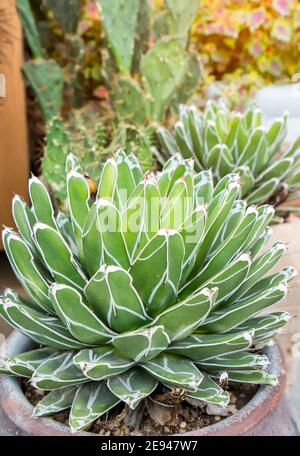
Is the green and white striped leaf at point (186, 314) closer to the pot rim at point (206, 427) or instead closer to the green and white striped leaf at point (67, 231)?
the pot rim at point (206, 427)

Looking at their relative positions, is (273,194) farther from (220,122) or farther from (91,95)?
(91,95)

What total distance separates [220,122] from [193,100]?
123 centimetres

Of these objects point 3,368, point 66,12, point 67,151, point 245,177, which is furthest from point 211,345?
point 66,12

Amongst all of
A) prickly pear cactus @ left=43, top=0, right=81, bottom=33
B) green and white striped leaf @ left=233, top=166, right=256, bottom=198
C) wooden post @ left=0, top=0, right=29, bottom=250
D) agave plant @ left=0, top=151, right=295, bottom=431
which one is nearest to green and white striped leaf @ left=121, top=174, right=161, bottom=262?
agave plant @ left=0, top=151, right=295, bottom=431

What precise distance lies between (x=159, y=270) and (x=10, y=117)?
48.9 inches

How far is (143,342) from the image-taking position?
1.79 ft

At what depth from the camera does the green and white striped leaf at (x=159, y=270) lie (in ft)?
1.79

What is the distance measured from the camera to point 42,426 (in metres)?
0.57

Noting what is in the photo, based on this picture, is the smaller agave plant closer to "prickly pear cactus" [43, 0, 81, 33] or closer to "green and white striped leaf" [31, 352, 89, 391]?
"green and white striped leaf" [31, 352, 89, 391]

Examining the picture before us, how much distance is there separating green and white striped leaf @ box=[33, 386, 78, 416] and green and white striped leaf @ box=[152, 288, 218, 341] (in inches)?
6.0

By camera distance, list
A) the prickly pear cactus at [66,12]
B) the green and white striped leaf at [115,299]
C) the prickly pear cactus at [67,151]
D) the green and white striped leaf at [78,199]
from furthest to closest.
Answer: the prickly pear cactus at [66,12], the prickly pear cactus at [67,151], the green and white striped leaf at [78,199], the green and white striped leaf at [115,299]

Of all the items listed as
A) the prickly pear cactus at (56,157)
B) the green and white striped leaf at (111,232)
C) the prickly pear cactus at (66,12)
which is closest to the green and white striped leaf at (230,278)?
the green and white striped leaf at (111,232)

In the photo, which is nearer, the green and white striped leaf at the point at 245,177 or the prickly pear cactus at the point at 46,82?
the green and white striped leaf at the point at 245,177
